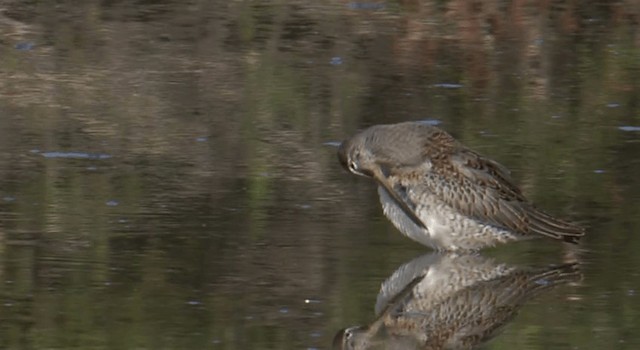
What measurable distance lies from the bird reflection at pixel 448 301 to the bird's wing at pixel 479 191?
0.20 metres

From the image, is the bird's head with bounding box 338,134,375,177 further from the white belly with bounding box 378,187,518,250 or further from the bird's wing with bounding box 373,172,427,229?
the white belly with bounding box 378,187,518,250

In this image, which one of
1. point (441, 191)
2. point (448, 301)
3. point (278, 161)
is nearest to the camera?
point (448, 301)

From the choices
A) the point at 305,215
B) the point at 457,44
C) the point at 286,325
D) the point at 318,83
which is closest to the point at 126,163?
the point at 305,215

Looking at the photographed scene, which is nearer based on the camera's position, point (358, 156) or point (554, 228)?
point (554, 228)

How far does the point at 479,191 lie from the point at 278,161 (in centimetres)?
154

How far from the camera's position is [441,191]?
7.15m

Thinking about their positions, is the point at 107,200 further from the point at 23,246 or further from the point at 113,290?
the point at 113,290

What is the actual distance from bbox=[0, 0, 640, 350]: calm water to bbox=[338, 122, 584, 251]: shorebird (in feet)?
0.38

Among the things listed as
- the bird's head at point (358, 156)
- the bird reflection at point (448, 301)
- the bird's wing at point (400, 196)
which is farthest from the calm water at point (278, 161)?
the bird's head at point (358, 156)

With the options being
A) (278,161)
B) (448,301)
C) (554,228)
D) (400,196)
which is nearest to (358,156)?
(400,196)

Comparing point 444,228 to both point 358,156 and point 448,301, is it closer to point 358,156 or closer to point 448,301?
point 358,156

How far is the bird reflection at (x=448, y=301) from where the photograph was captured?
5.96 meters

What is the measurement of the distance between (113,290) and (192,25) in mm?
5073

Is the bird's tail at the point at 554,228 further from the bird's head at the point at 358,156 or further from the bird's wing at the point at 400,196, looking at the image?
the bird's head at the point at 358,156
